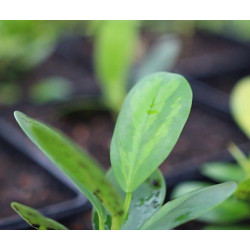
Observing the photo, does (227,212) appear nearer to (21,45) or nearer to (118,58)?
(118,58)

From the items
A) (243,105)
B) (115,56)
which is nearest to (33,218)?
(243,105)

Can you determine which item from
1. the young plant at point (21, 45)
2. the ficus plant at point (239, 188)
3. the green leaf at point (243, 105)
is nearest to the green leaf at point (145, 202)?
the ficus plant at point (239, 188)

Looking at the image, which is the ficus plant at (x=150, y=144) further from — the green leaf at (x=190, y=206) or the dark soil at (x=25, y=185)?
the dark soil at (x=25, y=185)

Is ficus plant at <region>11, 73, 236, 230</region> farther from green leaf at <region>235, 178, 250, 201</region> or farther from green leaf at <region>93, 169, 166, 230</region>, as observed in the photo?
green leaf at <region>235, 178, 250, 201</region>

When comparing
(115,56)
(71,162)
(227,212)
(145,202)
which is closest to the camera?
(71,162)

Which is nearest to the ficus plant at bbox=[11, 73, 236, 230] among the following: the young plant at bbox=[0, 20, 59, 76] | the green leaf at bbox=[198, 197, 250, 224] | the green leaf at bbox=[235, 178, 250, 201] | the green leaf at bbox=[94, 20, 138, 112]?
the green leaf at bbox=[235, 178, 250, 201]

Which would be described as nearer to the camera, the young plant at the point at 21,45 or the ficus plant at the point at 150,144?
the ficus plant at the point at 150,144
